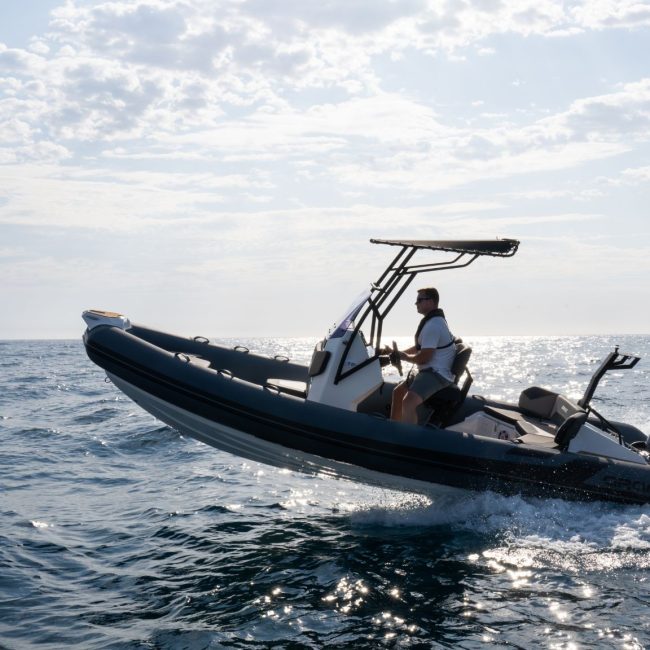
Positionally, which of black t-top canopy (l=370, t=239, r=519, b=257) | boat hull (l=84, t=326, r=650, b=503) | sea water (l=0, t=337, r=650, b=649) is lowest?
sea water (l=0, t=337, r=650, b=649)

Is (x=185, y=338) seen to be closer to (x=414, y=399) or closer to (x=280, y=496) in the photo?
(x=280, y=496)

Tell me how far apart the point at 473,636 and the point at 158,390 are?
3.45m

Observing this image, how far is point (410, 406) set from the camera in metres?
6.56

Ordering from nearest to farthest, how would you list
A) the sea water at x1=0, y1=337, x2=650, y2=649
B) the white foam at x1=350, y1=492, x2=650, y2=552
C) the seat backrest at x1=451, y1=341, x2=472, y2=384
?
the sea water at x1=0, y1=337, x2=650, y2=649
the white foam at x1=350, y1=492, x2=650, y2=552
the seat backrest at x1=451, y1=341, x2=472, y2=384

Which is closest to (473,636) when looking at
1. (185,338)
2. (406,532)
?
(406,532)

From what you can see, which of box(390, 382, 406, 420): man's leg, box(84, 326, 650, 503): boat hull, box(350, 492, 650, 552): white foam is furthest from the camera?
box(390, 382, 406, 420): man's leg

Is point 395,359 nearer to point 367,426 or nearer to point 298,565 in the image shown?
point 367,426

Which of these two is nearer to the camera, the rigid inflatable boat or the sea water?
the sea water

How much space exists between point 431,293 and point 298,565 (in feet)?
8.10

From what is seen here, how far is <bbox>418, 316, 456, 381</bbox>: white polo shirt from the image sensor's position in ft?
21.1

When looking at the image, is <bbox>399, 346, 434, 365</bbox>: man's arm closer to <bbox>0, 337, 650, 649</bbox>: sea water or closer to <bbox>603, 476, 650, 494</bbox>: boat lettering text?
<bbox>0, 337, 650, 649</bbox>: sea water

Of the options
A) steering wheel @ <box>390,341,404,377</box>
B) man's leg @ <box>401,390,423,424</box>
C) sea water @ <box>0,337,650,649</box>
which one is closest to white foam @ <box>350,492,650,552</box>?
sea water @ <box>0,337,650,649</box>

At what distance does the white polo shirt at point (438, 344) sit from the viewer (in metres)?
6.43

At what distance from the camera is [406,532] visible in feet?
20.9
